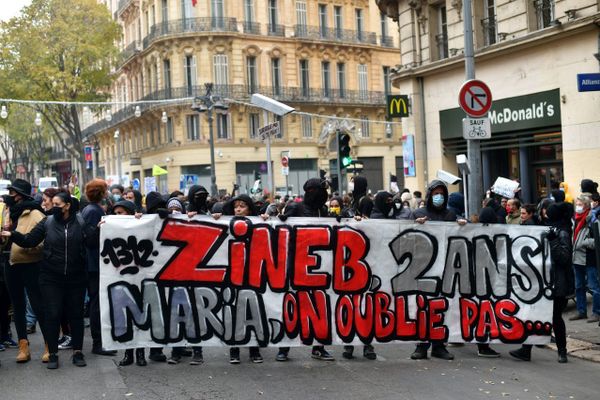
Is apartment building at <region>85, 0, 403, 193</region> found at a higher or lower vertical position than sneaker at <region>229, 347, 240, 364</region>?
higher

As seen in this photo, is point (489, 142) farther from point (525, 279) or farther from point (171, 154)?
point (171, 154)

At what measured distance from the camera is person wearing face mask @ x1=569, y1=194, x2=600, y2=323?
440 inches

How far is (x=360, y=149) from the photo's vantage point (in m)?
52.6

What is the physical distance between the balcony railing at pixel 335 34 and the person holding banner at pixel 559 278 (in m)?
42.6

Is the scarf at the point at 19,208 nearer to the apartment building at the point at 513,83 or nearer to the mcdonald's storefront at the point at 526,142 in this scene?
the apartment building at the point at 513,83

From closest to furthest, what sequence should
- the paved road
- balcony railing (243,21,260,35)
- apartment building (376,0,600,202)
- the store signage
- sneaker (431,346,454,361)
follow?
the paved road
sneaker (431,346,454,361)
apartment building (376,0,600,202)
the store signage
balcony railing (243,21,260,35)

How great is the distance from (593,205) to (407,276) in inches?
145

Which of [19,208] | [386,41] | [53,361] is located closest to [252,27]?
[386,41]

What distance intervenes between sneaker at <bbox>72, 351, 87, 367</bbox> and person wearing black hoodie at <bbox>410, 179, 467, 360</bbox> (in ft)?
11.8

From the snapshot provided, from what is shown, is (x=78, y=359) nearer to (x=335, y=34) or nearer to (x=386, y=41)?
(x=335, y=34)

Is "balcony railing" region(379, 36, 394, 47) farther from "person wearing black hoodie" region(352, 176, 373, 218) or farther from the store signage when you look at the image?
"person wearing black hoodie" region(352, 176, 373, 218)

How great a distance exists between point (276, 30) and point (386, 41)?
846 centimetres

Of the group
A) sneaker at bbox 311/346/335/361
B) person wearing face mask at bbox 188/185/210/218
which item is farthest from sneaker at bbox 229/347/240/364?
person wearing face mask at bbox 188/185/210/218

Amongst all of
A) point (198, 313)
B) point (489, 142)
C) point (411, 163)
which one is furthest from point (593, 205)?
point (411, 163)
